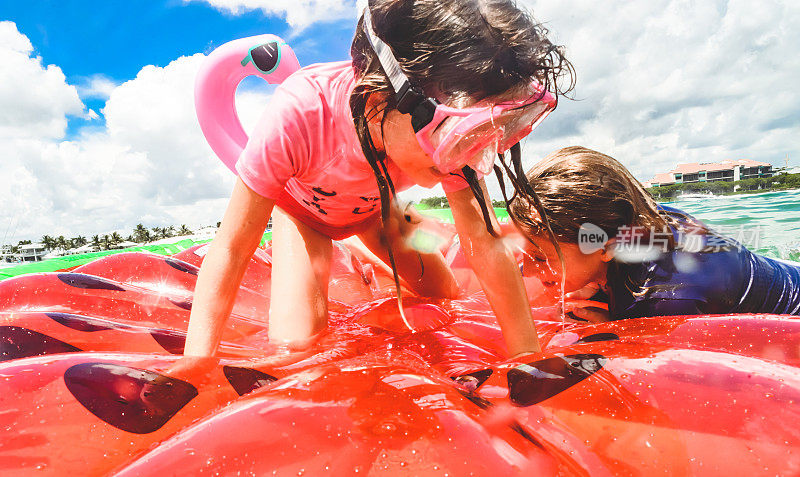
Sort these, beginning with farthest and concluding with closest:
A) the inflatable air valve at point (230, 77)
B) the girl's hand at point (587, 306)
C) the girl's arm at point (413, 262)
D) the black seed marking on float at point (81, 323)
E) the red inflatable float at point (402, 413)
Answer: the girl's arm at point (413, 262), the inflatable air valve at point (230, 77), the girl's hand at point (587, 306), the black seed marking on float at point (81, 323), the red inflatable float at point (402, 413)

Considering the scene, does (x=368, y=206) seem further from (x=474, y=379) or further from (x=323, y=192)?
(x=474, y=379)

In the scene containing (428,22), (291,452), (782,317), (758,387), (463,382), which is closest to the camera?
(291,452)

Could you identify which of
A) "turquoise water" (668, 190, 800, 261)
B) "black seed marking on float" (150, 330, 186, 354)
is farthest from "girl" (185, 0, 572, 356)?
"turquoise water" (668, 190, 800, 261)

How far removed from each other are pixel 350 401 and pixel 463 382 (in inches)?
15.8

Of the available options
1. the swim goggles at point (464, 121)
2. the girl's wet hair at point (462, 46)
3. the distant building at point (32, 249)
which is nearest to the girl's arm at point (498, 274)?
the swim goggles at point (464, 121)

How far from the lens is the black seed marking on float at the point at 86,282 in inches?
70.9

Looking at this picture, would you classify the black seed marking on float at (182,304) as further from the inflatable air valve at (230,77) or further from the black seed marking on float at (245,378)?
the black seed marking on float at (245,378)

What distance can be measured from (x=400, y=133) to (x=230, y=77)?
1.32m

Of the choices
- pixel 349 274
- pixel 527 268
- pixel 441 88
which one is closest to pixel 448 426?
pixel 441 88

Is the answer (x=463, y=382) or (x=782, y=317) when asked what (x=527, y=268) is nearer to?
(x=782, y=317)

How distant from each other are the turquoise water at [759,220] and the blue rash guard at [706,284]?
0.61 feet

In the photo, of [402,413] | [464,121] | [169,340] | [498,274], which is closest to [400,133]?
[464,121]

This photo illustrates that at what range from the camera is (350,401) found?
716 millimetres

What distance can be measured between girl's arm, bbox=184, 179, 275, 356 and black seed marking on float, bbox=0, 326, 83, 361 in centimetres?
31
